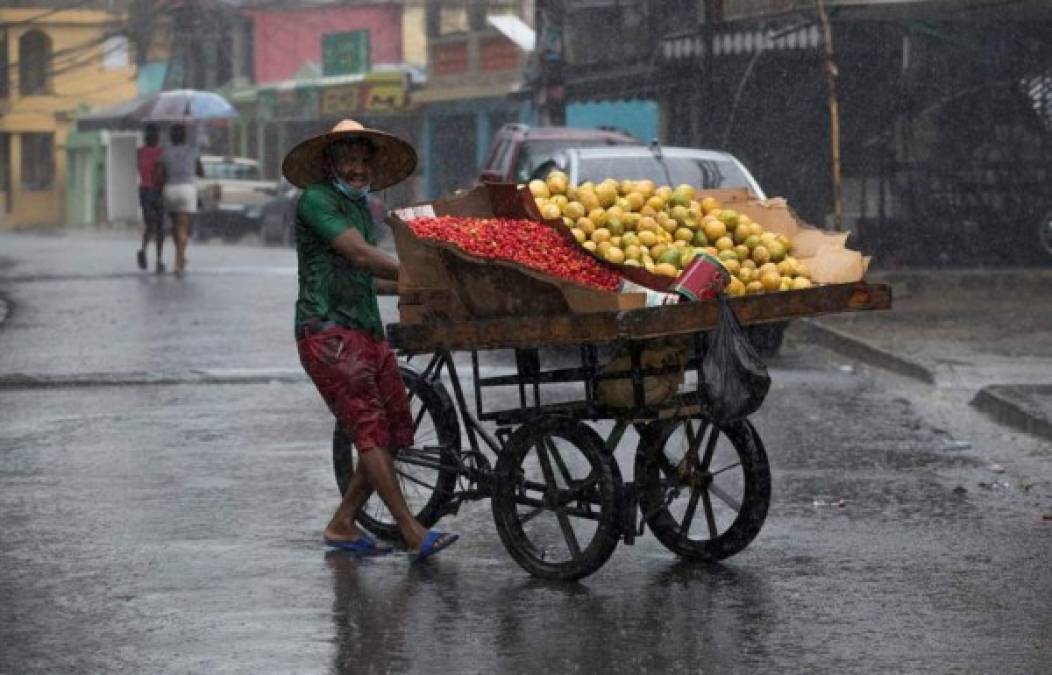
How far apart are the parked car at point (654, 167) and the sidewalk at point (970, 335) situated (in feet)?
5.27

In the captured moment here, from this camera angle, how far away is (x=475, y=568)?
8.34 meters

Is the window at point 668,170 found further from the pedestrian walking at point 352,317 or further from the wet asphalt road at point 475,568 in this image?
the pedestrian walking at point 352,317

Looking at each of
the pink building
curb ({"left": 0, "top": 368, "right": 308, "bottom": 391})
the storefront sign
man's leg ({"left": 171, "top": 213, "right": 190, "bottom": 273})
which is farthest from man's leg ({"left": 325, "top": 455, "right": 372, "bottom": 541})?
the pink building

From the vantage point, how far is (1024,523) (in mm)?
9383

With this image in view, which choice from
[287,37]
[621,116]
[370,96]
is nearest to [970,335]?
[621,116]

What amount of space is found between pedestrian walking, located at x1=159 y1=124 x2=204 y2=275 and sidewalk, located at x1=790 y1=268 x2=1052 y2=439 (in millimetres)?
8764

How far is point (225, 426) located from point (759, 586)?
548 cm

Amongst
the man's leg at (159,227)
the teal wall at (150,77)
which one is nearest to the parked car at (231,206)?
the man's leg at (159,227)

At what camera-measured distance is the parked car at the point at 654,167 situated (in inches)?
723

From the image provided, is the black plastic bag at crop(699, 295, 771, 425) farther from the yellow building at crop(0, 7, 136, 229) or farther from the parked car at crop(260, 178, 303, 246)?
the yellow building at crop(0, 7, 136, 229)

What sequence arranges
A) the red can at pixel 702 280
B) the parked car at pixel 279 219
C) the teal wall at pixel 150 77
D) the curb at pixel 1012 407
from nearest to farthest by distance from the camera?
the red can at pixel 702 280 < the curb at pixel 1012 407 < the parked car at pixel 279 219 < the teal wall at pixel 150 77

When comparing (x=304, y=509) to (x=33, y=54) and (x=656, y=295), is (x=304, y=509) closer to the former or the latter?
(x=656, y=295)

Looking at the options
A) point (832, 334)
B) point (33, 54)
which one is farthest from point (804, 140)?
point (33, 54)

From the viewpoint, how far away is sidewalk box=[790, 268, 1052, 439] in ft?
45.3
